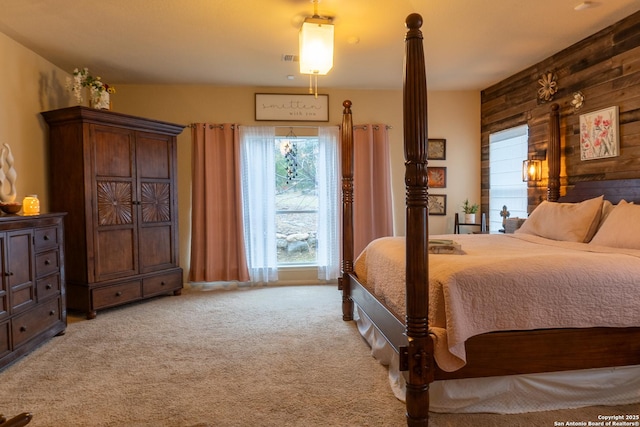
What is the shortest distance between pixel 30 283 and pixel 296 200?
10.1ft

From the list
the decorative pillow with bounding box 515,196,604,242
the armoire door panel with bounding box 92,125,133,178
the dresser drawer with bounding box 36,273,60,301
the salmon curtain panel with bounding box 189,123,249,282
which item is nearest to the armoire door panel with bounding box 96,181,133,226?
the armoire door panel with bounding box 92,125,133,178

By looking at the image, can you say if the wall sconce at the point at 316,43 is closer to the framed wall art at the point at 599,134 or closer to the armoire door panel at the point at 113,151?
the armoire door panel at the point at 113,151

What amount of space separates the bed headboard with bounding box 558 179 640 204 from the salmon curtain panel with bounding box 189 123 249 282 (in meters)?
3.62

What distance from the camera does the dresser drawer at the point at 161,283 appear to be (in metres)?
4.38

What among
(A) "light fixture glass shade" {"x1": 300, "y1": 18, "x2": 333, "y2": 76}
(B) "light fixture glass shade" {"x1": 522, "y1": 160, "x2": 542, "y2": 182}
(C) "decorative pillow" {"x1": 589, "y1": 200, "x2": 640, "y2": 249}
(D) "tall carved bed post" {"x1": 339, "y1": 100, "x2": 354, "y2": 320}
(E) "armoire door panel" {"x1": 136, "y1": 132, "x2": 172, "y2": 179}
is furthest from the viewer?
(E) "armoire door panel" {"x1": 136, "y1": 132, "x2": 172, "y2": 179}

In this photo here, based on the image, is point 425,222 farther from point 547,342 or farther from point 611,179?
point 611,179

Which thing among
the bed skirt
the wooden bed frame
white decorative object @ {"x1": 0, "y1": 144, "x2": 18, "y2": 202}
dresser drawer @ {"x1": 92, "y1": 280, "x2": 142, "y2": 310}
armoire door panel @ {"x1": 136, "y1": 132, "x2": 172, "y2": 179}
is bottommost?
the bed skirt

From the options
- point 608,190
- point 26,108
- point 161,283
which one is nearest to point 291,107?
point 161,283

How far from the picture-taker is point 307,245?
5.46m

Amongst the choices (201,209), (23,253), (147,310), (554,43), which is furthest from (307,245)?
(554,43)

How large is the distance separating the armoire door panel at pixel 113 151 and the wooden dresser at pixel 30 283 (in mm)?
751

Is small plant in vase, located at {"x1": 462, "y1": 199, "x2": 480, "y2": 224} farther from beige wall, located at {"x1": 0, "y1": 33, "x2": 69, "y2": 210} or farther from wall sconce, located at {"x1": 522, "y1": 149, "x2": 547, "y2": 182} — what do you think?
beige wall, located at {"x1": 0, "y1": 33, "x2": 69, "y2": 210}

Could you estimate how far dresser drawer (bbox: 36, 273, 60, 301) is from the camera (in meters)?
3.15

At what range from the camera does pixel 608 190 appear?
3367 mm
